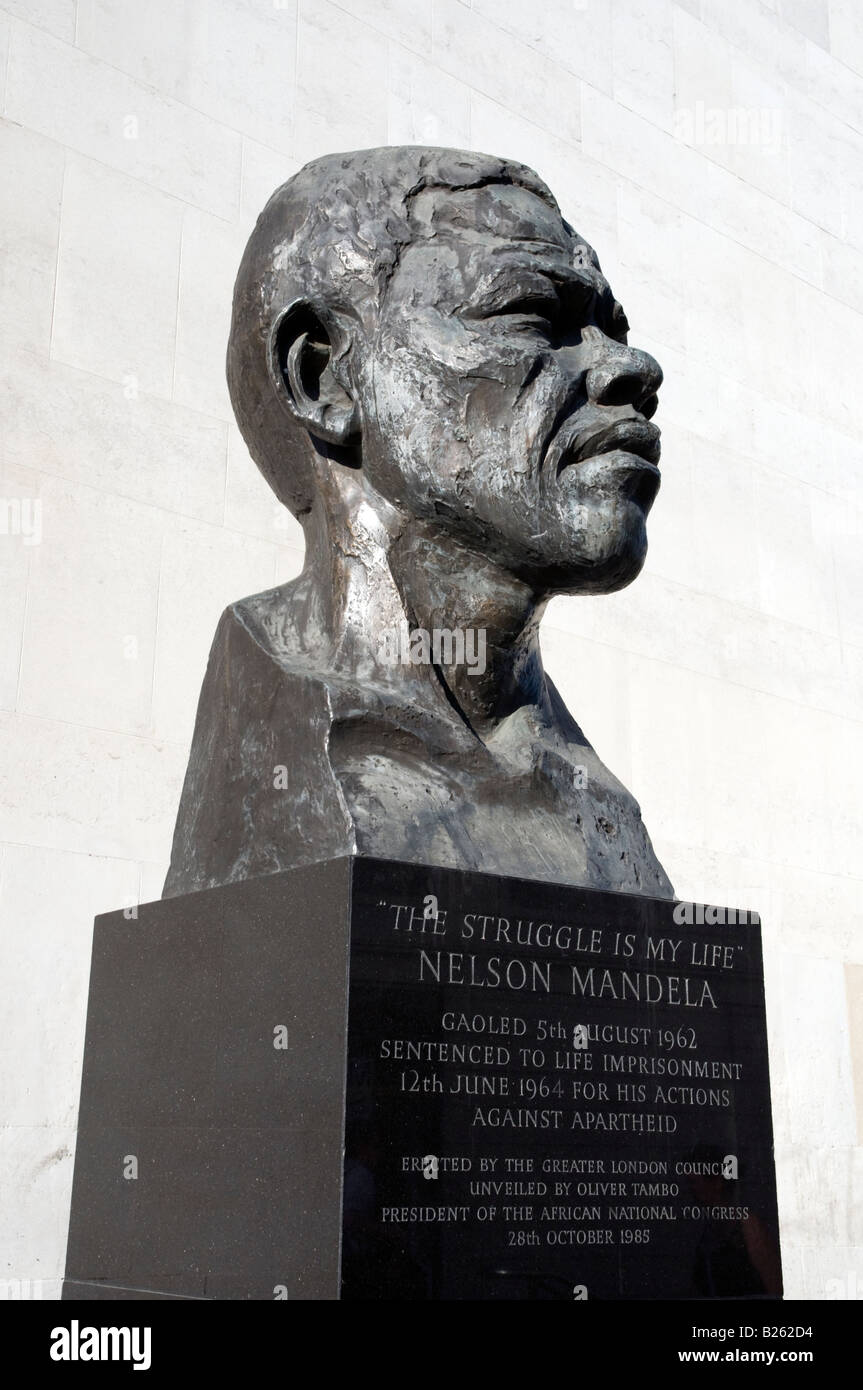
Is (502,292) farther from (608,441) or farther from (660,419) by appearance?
(660,419)

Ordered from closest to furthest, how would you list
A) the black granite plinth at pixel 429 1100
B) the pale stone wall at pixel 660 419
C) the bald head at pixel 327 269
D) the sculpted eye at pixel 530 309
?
the black granite plinth at pixel 429 1100, the sculpted eye at pixel 530 309, the bald head at pixel 327 269, the pale stone wall at pixel 660 419

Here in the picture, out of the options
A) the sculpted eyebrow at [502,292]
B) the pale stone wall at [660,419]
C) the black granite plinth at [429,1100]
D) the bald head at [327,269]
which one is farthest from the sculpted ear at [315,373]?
the pale stone wall at [660,419]

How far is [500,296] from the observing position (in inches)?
149

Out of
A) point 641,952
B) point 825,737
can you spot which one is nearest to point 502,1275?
point 641,952

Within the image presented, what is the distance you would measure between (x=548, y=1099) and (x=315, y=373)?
6.46 feet

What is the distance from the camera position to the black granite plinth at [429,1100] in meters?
3.06

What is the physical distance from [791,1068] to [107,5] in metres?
6.36

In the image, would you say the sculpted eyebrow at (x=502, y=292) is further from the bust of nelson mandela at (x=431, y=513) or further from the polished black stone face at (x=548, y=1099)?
the polished black stone face at (x=548, y=1099)

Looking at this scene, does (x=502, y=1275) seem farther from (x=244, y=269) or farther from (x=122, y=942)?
(x=244, y=269)

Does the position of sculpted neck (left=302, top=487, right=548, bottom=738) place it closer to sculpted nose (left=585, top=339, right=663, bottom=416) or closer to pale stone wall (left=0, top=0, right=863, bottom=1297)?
sculpted nose (left=585, top=339, right=663, bottom=416)

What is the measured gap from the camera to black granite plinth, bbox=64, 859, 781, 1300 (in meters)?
3.06

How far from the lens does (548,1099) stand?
3348 mm

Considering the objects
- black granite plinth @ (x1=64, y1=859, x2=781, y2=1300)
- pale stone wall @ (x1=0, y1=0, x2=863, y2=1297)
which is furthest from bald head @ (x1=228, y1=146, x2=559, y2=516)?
pale stone wall @ (x1=0, y1=0, x2=863, y2=1297)

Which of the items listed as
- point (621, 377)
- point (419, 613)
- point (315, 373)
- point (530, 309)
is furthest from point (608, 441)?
point (315, 373)
